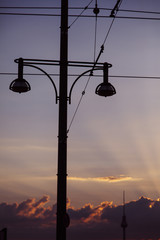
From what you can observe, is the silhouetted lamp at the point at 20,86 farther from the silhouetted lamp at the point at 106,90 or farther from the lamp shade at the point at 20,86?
the silhouetted lamp at the point at 106,90

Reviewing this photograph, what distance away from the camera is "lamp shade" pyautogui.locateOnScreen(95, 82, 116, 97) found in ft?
33.8

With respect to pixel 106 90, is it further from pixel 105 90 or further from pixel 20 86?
pixel 20 86

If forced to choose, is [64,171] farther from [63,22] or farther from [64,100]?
[63,22]

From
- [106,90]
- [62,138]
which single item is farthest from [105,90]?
[62,138]

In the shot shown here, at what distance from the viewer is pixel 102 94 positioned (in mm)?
10383

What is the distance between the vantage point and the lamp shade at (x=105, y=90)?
1029 cm

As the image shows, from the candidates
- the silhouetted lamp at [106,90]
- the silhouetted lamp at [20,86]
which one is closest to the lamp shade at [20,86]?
the silhouetted lamp at [20,86]

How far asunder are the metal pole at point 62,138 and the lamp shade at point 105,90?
866 millimetres

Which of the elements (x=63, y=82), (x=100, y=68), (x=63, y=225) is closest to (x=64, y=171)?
(x=63, y=225)

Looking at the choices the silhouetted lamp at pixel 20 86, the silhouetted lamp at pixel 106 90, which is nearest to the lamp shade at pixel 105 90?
the silhouetted lamp at pixel 106 90

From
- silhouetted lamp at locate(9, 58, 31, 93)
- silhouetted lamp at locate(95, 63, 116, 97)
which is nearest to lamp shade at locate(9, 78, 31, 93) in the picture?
silhouetted lamp at locate(9, 58, 31, 93)

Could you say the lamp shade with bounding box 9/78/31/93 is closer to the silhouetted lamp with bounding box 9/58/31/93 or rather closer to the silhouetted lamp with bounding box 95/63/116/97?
the silhouetted lamp with bounding box 9/58/31/93

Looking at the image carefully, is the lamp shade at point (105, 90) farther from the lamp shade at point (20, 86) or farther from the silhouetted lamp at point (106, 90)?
the lamp shade at point (20, 86)

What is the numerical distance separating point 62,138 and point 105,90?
164 centimetres
